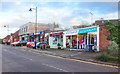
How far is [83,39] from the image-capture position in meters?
21.3

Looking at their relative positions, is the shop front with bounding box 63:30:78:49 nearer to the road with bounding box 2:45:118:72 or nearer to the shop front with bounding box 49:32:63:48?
the shop front with bounding box 49:32:63:48

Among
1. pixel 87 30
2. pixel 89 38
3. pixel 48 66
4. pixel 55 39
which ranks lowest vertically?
pixel 48 66

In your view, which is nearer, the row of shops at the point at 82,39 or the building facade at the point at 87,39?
the building facade at the point at 87,39

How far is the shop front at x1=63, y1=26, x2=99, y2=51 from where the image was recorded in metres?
18.3

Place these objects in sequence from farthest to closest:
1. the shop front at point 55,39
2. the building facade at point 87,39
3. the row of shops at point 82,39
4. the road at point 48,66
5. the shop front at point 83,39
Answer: the shop front at point 55,39 < the shop front at point 83,39 < the row of shops at point 82,39 < the building facade at point 87,39 < the road at point 48,66

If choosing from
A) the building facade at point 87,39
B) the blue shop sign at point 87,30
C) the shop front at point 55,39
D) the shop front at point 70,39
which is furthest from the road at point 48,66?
the shop front at point 55,39

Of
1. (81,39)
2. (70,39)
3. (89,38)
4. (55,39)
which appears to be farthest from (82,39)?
(55,39)

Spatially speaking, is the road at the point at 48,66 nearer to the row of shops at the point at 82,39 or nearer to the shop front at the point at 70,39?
the row of shops at the point at 82,39

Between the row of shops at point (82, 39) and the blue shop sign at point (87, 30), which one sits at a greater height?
the blue shop sign at point (87, 30)

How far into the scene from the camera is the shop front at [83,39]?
1828 cm

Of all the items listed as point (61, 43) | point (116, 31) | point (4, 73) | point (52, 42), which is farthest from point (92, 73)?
point (52, 42)

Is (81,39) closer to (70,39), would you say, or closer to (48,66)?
(70,39)

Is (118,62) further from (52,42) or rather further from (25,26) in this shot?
(25,26)

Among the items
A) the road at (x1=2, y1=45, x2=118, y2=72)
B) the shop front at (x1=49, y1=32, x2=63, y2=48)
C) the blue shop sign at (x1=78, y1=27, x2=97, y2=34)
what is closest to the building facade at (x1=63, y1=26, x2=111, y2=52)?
the blue shop sign at (x1=78, y1=27, x2=97, y2=34)
